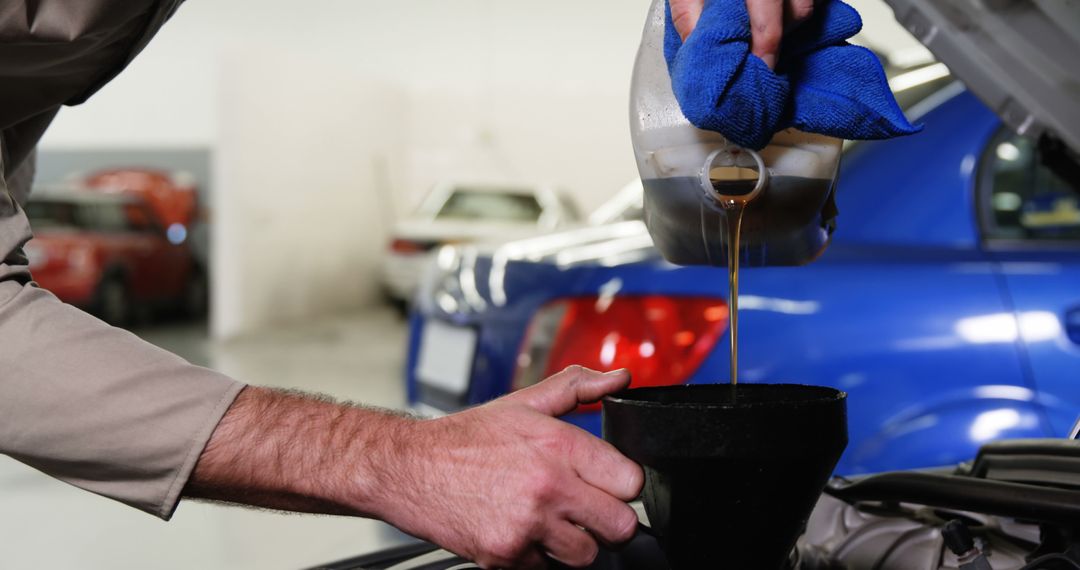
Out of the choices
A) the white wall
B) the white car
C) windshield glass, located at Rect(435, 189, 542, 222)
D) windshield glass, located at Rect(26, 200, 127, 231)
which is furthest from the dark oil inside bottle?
the white wall

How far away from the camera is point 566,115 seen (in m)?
13.5

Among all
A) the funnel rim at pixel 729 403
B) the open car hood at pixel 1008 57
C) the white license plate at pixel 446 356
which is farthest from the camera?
the white license plate at pixel 446 356

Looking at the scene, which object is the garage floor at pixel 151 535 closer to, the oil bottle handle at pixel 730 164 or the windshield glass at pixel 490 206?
the oil bottle handle at pixel 730 164

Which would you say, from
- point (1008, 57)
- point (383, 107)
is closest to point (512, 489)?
→ point (1008, 57)

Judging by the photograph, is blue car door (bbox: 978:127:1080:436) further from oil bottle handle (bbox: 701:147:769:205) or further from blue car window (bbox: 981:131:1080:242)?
oil bottle handle (bbox: 701:147:769:205)

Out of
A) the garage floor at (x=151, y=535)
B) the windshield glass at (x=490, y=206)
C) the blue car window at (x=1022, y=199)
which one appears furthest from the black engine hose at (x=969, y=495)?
the windshield glass at (x=490, y=206)

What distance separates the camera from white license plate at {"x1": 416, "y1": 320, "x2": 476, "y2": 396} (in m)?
2.56

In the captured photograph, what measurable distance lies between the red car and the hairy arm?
811 cm

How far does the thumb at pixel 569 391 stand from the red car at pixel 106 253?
818 centimetres

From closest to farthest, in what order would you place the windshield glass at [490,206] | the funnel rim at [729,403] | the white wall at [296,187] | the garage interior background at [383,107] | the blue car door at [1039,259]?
the funnel rim at [729,403] → the blue car door at [1039,259] → the windshield glass at [490,206] → the white wall at [296,187] → the garage interior background at [383,107]

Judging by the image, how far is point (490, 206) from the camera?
32.0 feet

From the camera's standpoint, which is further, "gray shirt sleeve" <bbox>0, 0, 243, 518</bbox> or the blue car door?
the blue car door

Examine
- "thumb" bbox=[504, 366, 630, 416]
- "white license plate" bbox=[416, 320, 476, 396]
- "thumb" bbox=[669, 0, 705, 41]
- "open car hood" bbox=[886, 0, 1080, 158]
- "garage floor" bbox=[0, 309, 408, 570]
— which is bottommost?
"garage floor" bbox=[0, 309, 408, 570]

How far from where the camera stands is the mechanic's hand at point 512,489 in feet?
2.72
